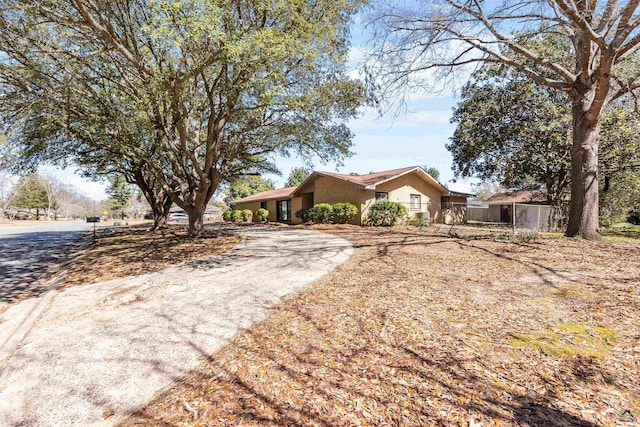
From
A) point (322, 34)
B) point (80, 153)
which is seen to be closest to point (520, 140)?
point (322, 34)

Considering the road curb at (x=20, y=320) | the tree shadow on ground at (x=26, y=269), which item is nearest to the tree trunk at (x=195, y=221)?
the tree shadow on ground at (x=26, y=269)

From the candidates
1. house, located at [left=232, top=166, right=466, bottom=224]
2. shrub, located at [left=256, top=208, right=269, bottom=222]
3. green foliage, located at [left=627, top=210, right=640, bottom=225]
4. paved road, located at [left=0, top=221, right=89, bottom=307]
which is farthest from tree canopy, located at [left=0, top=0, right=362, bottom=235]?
green foliage, located at [left=627, top=210, right=640, bottom=225]

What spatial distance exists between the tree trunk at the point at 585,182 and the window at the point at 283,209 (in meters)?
20.6

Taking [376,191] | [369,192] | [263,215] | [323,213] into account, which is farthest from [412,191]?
[263,215]

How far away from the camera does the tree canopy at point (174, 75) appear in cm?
637

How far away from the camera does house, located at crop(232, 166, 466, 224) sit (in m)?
18.8

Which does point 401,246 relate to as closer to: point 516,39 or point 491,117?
point 516,39

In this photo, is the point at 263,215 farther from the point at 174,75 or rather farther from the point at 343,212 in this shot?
the point at 174,75

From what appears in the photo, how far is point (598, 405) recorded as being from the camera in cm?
220

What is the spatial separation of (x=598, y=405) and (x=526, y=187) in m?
26.1

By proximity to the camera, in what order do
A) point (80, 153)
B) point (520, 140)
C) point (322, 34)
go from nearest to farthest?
point (322, 34) < point (80, 153) < point (520, 140)

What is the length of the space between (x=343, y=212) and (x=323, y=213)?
1.55 m

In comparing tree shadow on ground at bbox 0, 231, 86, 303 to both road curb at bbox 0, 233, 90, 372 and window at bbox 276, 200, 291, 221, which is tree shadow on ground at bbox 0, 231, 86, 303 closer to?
road curb at bbox 0, 233, 90, 372

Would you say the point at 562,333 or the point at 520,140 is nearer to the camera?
the point at 562,333
